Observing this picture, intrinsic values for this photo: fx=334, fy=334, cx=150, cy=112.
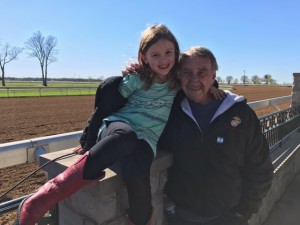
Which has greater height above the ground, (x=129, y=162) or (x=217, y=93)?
(x=217, y=93)

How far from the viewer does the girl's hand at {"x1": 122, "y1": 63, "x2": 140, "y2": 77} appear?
226cm

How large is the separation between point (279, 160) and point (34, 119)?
1371 centimetres

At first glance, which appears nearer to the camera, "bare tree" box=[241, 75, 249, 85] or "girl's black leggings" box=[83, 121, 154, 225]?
"girl's black leggings" box=[83, 121, 154, 225]

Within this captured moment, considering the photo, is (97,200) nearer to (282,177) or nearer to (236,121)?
(236,121)

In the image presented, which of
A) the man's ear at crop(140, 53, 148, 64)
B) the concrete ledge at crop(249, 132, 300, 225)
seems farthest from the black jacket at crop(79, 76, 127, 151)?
the concrete ledge at crop(249, 132, 300, 225)

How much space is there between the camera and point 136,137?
6.20 feet

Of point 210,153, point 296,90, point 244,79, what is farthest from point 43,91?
point 244,79

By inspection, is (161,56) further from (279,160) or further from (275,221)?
(279,160)

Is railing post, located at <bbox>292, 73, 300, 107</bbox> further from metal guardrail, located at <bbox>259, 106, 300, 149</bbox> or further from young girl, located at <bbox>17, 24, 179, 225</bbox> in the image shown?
young girl, located at <bbox>17, 24, 179, 225</bbox>

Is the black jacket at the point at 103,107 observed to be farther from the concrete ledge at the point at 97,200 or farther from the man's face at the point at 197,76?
the man's face at the point at 197,76

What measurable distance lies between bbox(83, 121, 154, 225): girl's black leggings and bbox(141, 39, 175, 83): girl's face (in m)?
0.51

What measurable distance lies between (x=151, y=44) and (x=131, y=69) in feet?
0.72

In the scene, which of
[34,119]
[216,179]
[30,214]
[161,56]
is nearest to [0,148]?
[30,214]

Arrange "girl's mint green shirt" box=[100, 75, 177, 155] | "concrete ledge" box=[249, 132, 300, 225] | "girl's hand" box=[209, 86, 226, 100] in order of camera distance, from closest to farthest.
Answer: "girl's mint green shirt" box=[100, 75, 177, 155]
"girl's hand" box=[209, 86, 226, 100]
"concrete ledge" box=[249, 132, 300, 225]
